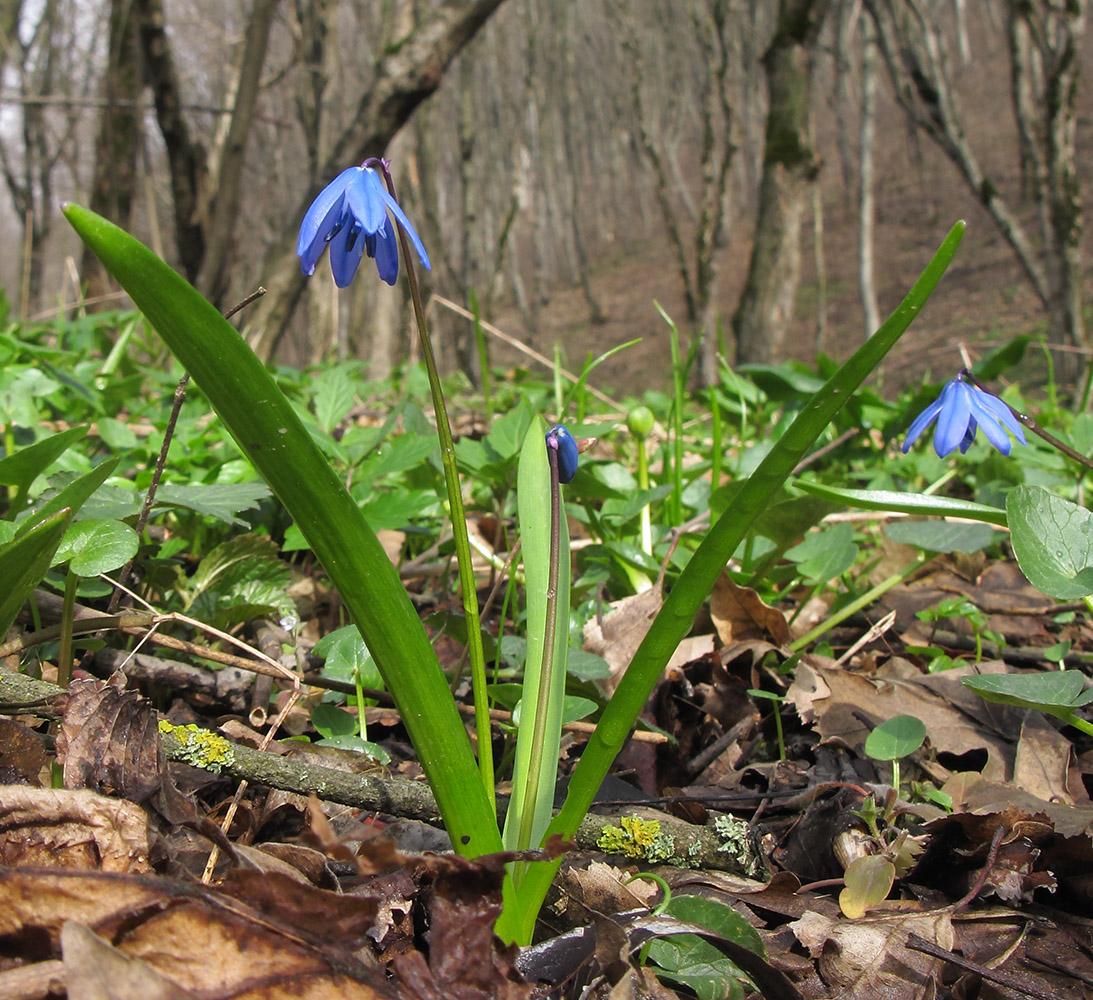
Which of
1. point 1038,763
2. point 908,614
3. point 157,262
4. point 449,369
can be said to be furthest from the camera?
point 449,369

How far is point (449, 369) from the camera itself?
8391mm

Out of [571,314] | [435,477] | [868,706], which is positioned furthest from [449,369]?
[571,314]

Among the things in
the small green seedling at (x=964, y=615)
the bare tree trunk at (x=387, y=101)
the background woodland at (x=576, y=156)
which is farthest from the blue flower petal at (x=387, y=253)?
the bare tree trunk at (x=387, y=101)

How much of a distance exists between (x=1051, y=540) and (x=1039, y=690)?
0.72 feet

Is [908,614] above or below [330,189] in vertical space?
below

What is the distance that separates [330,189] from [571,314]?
2615cm

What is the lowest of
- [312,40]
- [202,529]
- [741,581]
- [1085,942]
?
[1085,942]

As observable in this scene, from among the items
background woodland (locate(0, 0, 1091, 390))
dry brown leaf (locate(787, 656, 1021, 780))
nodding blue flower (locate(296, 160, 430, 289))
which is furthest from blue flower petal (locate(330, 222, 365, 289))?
background woodland (locate(0, 0, 1091, 390))

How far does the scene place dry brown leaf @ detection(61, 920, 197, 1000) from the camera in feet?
1.59

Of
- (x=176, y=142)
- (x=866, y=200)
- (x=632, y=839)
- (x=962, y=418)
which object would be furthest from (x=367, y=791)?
(x=866, y=200)

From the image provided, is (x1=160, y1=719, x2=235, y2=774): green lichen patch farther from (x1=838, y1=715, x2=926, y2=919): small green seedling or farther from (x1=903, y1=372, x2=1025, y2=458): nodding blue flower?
(x1=903, y1=372, x2=1025, y2=458): nodding blue flower

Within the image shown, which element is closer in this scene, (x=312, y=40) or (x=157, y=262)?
(x=157, y=262)

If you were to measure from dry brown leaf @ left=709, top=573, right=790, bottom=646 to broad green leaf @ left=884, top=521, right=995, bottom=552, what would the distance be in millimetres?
262

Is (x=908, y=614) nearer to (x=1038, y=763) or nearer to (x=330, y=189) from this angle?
(x=1038, y=763)
